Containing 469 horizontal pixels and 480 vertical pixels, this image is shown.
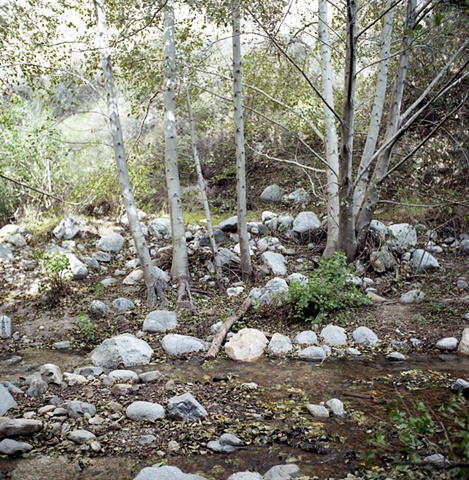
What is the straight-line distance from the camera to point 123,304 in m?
6.39

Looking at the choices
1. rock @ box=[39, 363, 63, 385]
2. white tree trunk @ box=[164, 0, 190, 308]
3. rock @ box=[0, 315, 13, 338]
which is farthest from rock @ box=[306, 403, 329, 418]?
rock @ box=[0, 315, 13, 338]

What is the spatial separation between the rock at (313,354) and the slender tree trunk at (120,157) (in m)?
2.39

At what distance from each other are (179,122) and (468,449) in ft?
35.7

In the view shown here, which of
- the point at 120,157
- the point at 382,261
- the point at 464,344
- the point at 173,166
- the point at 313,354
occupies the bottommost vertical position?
the point at 313,354

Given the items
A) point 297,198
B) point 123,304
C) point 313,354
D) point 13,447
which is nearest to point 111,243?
point 123,304

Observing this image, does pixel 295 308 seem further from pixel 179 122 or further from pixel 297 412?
pixel 179 122

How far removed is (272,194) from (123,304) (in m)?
5.36

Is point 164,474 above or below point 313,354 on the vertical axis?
above

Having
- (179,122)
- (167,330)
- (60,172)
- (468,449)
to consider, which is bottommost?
(167,330)

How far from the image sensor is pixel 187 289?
6.58 metres

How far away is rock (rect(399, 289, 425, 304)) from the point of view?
5.79m

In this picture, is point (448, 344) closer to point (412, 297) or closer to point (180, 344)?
point (412, 297)

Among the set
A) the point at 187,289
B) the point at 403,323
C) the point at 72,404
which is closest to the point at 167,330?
the point at 187,289

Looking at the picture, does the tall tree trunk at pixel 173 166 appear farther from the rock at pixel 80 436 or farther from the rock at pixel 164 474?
the rock at pixel 164 474
